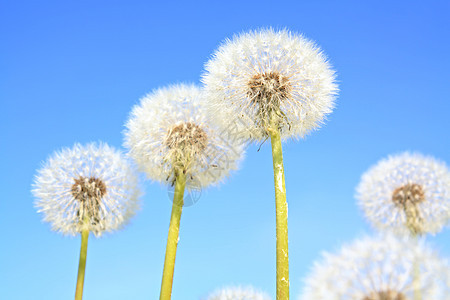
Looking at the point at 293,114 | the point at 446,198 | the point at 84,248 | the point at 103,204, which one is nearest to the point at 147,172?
the point at 103,204

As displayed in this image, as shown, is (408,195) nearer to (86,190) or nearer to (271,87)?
(271,87)

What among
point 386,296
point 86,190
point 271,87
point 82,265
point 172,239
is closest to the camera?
point 386,296

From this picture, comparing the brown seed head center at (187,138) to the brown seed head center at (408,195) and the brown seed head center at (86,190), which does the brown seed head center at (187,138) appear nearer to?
the brown seed head center at (86,190)

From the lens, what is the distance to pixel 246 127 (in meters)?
6.33

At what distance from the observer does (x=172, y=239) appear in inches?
261

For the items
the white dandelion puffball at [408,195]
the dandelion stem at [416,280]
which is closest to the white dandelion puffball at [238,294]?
the white dandelion puffball at [408,195]

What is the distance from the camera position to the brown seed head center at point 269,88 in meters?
6.12

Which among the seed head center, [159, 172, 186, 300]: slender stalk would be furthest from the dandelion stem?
the seed head center

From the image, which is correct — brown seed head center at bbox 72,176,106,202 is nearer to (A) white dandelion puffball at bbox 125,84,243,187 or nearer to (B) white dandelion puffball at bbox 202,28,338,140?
(A) white dandelion puffball at bbox 125,84,243,187

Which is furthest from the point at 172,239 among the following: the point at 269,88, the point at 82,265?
the point at 269,88

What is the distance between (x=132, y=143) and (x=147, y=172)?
54cm

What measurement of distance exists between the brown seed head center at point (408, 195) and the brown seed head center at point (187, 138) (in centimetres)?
299

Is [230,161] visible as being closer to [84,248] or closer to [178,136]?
[178,136]

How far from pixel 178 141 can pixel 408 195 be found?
350 centimetres
